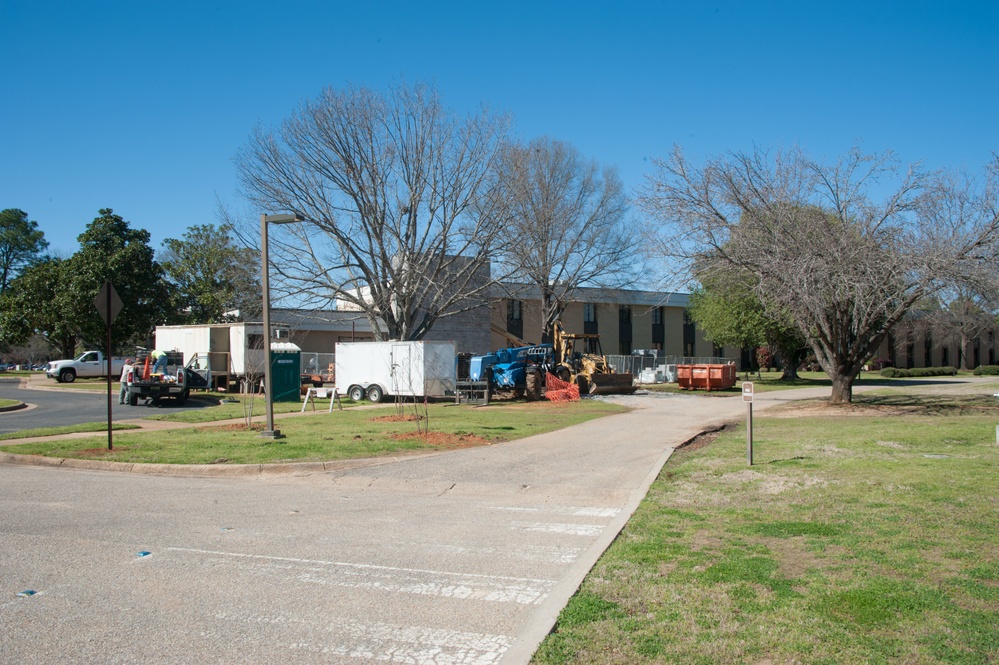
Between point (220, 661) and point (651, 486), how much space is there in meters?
7.47

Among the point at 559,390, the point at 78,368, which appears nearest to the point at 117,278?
the point at 78,368

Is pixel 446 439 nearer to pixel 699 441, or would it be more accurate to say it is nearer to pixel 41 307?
pixel 699 441

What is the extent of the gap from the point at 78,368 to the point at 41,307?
28.6ft

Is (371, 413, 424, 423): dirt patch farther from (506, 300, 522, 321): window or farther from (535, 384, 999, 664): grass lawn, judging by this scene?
(506, 300, 522, 321): window

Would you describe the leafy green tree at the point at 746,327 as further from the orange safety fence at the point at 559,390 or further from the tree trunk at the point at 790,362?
the orange safety fence at the point at 559,390

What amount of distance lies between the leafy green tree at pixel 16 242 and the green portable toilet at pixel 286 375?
175ft

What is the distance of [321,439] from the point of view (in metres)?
16.5

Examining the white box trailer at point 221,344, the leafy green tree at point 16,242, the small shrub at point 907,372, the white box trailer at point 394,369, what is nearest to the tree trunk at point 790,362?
the small shrub at point 907,372

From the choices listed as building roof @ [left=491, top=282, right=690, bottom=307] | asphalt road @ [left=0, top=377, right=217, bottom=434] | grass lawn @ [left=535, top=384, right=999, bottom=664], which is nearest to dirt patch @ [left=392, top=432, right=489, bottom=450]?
grass lawn @ [left=535, top=384, right=999, bottom=664]

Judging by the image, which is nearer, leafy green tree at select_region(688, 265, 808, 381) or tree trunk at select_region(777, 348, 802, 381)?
leafy green tree at select_region(688, 265, 808, 381)

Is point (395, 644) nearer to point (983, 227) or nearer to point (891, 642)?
point (891, 642)

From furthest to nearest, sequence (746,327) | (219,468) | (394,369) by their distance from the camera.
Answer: (746,327) → (394,369) → (219,468)

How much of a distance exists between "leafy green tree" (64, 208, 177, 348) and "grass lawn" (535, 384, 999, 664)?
4440 centimetres

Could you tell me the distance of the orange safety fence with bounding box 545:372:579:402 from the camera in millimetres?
31688
